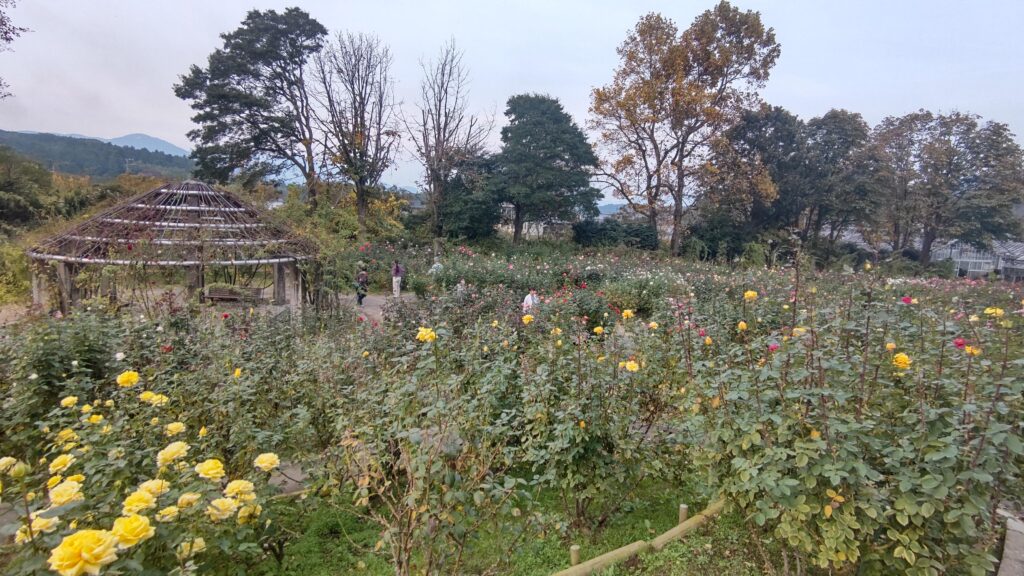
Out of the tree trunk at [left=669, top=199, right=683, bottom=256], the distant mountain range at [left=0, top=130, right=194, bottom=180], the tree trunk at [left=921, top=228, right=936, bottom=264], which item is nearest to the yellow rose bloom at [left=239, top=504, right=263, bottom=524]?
the tree trunk at [left=669, top=199, right=683, bottom=256]

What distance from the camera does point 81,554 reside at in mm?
974

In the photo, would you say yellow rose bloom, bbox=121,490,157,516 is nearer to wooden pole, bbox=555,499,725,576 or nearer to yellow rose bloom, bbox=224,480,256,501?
yellow rose bloom, bbox=224,480,256,501

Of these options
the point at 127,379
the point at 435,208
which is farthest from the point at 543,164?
the point at 127,379

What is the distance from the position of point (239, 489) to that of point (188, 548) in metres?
0.19

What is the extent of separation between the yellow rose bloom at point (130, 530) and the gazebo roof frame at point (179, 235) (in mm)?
6739

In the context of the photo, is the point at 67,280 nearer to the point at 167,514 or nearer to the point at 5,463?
the point at 5,463

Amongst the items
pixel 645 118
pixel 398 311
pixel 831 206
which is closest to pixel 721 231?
pixel 831 206

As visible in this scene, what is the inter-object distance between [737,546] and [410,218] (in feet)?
64.1

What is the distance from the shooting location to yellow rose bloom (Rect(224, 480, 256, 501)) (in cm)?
145

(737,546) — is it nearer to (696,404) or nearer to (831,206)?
(696,404)

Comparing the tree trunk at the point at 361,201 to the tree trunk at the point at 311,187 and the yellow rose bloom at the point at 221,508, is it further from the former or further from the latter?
the yellow rose bloom at the point at 221,508

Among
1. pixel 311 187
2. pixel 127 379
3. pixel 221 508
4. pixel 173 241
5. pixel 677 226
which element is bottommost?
pixel 221 508

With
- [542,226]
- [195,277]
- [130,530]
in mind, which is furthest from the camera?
[542,226]

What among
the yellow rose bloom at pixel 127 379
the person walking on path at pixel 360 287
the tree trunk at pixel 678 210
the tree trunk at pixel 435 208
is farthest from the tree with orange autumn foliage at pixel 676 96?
the yellow rose bloom at pixel 127 379
